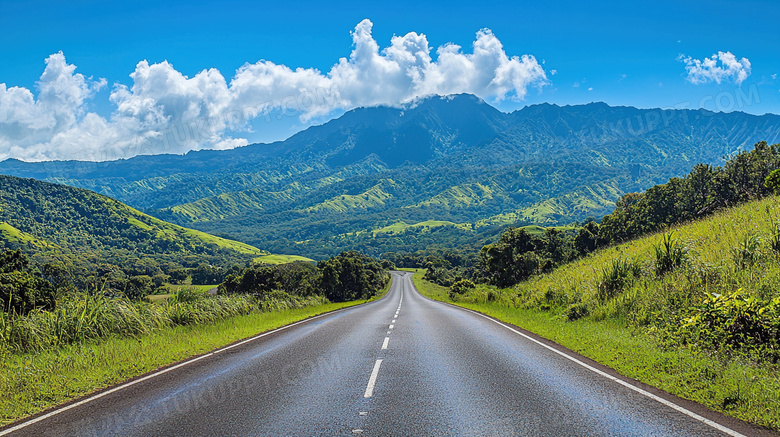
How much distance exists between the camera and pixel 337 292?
80.8 meters

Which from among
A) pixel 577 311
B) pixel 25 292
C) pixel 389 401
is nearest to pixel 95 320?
pixel 25 292

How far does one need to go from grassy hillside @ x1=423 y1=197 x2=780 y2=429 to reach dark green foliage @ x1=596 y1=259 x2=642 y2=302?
1.6 inches

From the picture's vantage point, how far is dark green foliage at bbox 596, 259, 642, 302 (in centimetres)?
1614

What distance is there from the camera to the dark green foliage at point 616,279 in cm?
1614

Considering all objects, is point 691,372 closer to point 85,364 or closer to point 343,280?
point 85,364

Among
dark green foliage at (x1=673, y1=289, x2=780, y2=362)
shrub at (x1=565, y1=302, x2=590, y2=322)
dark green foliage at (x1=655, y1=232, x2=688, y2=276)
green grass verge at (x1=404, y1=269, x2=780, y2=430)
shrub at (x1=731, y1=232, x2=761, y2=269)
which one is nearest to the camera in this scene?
green grass verge at (x1=404, y1=269, x2=780, y2=430)

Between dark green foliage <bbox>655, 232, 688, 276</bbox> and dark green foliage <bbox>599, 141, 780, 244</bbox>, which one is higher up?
dark green foliage <bbox>599, 141, 780, 244</bbox>

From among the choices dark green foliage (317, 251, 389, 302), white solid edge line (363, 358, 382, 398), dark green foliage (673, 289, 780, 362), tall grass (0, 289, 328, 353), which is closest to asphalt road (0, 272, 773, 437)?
white solid edge line (363, 358, 382, 398)

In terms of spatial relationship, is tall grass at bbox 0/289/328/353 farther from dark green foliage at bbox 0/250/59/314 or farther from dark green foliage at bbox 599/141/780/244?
dark green foliage at bbox 599/141/780/244

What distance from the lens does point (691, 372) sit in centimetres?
757

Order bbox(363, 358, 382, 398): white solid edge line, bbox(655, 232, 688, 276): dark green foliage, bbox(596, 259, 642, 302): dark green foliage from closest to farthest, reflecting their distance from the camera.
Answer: bbox(363, 358, 382, 398): white solid edge line, bbox(655, 232, 688, 276): dark green foliage, bbox(596, 259, 642, 302): dark green foliage

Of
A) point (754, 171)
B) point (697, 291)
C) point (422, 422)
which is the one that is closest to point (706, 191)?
point (754, 171)

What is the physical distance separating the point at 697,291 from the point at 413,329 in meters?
9.69

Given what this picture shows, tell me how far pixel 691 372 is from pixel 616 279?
31.8ft
